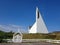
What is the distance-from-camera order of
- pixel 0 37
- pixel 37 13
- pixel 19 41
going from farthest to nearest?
pixel 37 13 < pixel 0 37 < pixel 19 41

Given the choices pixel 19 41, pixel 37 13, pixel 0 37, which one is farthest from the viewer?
pixel 37 13

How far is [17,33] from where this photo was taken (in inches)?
546

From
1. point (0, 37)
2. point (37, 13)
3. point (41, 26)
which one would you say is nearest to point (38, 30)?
point (41, 26)

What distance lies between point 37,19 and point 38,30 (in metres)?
1.58

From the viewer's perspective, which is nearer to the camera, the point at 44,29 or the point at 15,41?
the point at 15,41

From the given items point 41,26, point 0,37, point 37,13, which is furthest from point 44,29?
point 0,37

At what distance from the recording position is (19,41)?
13.6 meters

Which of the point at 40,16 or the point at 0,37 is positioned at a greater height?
the point at 40,16

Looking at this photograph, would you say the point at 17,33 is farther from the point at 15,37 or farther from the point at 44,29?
the point at 44,29

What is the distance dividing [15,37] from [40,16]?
1017 centimetres

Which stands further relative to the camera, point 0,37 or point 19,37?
point 0,37

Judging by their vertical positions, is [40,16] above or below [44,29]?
above

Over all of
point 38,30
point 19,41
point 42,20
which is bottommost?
point 19,41

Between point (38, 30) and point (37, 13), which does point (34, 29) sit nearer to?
point (38, 30)
